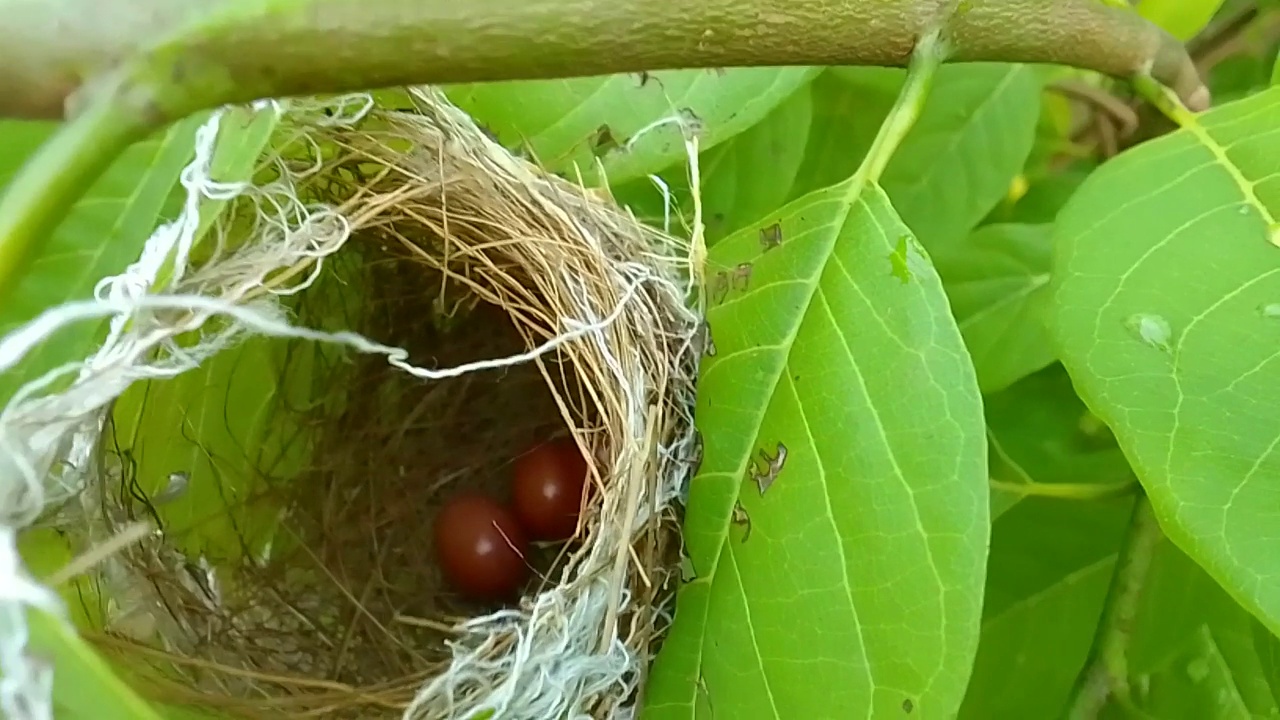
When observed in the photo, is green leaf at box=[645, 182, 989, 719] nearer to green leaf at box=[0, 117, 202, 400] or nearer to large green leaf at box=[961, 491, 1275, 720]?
large green leaf at box=[961, 491, 1275, 720]

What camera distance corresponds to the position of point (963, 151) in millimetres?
980

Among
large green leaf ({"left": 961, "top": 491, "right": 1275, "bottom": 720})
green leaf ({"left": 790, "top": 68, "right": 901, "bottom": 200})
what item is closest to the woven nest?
green leaf ({"left": 790, "top": 68, "right": 901, "bottom": 200})

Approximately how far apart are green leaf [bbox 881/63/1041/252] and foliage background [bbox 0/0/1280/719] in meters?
0.10

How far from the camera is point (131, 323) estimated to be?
598 millimetres

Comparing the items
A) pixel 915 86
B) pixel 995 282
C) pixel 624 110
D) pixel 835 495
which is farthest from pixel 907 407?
pixel 995 282

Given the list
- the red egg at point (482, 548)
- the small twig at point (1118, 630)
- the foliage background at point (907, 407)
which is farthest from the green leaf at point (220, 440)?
the small twig at point (1118, 630)

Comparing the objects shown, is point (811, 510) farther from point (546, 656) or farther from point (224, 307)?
point (224, 307)

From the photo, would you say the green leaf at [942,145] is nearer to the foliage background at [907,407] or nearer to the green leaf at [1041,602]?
the foliage background at [907,407]

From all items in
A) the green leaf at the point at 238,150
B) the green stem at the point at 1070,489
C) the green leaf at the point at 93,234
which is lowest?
the green stem at the point at 1070,489

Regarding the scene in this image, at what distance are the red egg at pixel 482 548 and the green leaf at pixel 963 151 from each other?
0.47 m

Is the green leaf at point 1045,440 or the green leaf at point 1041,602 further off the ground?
the green leaf at point 1045,440

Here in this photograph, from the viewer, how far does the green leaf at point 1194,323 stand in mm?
494

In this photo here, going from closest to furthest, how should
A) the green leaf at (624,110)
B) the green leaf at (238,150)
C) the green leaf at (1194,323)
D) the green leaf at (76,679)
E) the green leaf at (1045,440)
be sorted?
the green leaf at (76,679), the green leaf at (1194,323), the green leaf at (238,150), the green leaf at (624,110), the green leaf at (1045,440)

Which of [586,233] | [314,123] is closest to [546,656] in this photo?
[586,233]
